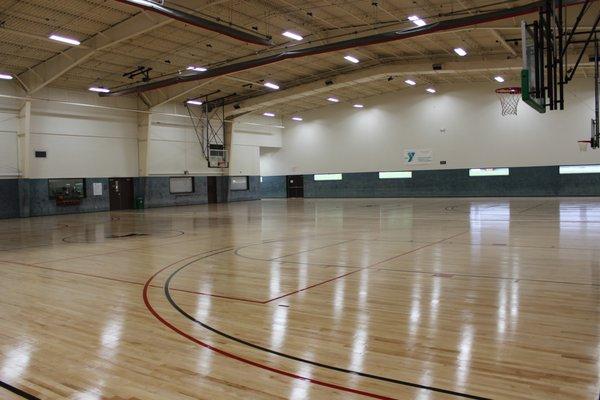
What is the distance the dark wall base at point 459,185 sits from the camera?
2948 cm

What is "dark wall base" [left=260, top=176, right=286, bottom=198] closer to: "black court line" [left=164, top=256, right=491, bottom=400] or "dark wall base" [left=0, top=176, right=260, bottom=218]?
"dark wall base" [left=0, top=176, right=260, bottom=218]

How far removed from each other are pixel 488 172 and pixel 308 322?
29340 mm

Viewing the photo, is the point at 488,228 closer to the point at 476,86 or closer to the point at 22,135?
the point at 476,86

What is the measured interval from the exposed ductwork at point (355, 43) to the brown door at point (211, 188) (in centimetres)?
1081

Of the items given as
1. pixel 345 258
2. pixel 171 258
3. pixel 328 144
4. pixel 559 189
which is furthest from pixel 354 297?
pixel 328 144

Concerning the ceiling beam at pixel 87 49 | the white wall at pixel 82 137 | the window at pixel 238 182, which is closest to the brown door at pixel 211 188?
the window at pixel 238 182

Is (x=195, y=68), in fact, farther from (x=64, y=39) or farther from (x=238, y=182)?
(x=238, y=182)

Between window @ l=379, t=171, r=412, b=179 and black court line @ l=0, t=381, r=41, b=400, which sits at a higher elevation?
window @ l=379, t=171, r=412, b=179

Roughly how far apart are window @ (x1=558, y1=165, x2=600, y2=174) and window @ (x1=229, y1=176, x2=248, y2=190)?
71.8 ft

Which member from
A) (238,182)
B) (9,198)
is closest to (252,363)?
(9,198)

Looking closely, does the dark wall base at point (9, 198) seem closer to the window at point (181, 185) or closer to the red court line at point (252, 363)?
the window at point (181, 185)

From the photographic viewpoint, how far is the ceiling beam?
57.9ft

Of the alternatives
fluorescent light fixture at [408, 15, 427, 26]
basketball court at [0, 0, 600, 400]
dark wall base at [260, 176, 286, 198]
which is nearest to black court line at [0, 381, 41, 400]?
basketball court at [0, 0, 600, 400]

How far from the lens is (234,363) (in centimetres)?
418
